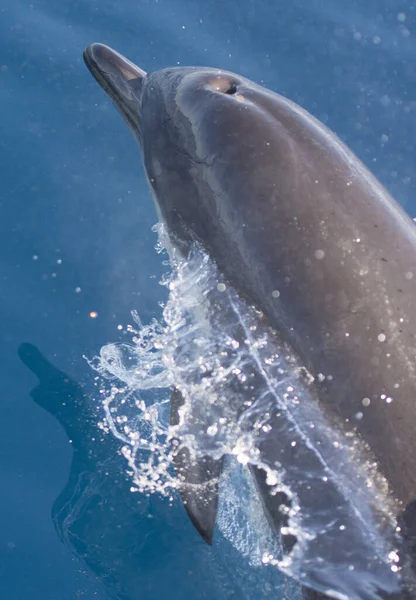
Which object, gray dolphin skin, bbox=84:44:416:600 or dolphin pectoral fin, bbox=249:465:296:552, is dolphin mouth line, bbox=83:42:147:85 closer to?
gray dolphin skin, bbox=84:44:416:600

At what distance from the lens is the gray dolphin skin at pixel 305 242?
3.11 m

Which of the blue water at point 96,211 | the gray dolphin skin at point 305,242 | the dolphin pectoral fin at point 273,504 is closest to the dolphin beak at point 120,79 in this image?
the gray dolphin skin at point 305,242

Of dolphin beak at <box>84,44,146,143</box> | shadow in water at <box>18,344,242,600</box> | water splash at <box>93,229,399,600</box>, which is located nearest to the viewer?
water splash at <box>93,229,399,600</box>

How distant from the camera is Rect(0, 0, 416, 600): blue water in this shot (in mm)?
4484

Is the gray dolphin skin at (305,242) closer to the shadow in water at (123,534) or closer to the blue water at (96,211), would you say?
the shadow in water at (123,534)

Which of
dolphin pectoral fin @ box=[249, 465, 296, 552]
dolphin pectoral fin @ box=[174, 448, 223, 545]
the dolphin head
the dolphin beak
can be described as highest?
the dolphin beak

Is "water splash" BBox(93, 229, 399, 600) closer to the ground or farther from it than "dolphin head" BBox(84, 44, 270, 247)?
closer to the ground

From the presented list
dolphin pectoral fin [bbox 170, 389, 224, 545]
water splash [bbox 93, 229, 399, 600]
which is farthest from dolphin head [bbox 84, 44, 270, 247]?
dolphin pectoral fin [bbox 170, 389, 224, 545]

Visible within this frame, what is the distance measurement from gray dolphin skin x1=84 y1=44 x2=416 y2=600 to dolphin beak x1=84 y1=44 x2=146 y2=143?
456 mm

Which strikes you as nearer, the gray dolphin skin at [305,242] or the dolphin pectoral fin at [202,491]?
the gray dolphin skin at [305,242]

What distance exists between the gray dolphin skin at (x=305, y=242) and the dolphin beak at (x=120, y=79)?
456 mm

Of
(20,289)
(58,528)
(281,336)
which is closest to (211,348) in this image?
(281,336)

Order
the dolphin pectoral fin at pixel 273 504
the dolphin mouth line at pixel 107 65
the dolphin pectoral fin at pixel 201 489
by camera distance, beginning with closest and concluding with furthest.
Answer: the dolphin pectoral fin at pixel 273 504, the dolphin pectoral fin at pixel 201 489, the dolphin mouth line at pixel 107 65

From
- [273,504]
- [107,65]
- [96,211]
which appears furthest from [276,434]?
[96,211]
